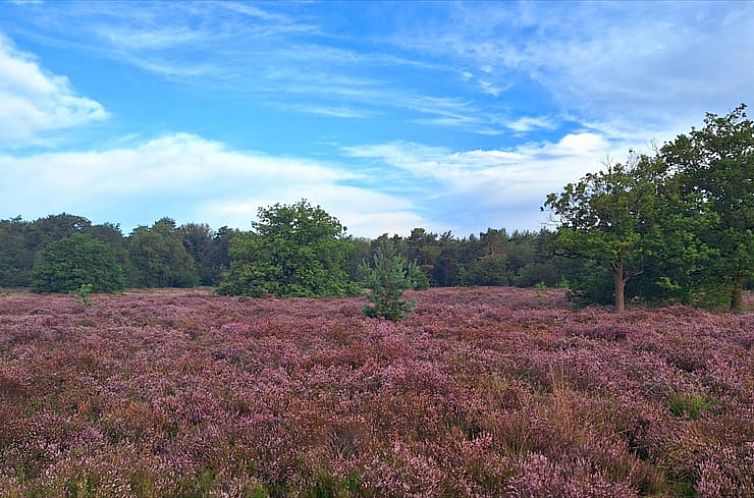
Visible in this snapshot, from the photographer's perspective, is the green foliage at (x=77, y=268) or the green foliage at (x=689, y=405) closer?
the green foliage at (x=689, y=405)

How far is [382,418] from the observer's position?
15.9 feet

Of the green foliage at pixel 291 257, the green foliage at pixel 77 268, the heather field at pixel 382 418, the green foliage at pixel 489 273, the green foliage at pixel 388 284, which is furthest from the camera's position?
the green foliage at pixel 489 273

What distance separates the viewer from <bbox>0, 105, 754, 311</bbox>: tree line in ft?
55.6

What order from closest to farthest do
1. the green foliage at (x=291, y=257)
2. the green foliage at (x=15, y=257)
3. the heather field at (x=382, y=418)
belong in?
the heather field at (x=382, y=418)
the green foliage at (x=291, y=257)
the green foliage at (x=15, y=257)

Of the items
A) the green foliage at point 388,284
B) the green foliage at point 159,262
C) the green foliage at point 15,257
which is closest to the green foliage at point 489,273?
the green foliage at point 159,262

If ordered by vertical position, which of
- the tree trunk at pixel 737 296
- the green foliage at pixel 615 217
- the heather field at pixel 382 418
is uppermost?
the green foliage at pixel 615 217

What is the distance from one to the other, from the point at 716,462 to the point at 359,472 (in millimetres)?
2937

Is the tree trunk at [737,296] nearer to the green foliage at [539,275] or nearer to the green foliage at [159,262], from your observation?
the green foliage at [539,275]

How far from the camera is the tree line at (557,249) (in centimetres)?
1695

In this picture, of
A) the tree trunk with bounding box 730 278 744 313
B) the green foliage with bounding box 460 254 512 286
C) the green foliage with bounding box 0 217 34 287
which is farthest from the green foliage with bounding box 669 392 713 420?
the green foliage with bounding box 0 217 34 287

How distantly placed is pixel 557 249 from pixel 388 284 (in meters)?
8.53

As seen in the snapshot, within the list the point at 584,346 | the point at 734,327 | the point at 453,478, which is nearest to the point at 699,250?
the point at 734,327

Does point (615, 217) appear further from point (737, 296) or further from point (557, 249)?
point (737, 296)

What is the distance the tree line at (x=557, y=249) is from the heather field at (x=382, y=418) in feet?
22.3
